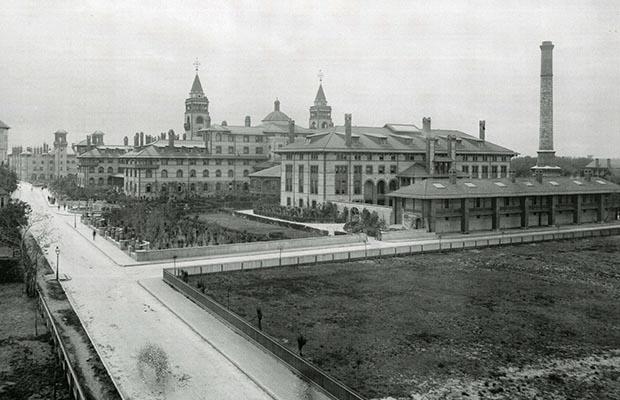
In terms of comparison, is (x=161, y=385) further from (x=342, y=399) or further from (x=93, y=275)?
(x=93, y=275)

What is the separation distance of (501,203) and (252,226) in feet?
85.3

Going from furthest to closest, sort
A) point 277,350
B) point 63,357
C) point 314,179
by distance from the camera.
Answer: point 314,179 < point 63,357 < point 277,350

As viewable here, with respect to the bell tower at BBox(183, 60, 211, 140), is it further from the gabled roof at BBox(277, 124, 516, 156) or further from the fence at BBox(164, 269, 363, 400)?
the fence at BBox(164, 269, 363, 400)

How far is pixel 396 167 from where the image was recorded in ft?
241

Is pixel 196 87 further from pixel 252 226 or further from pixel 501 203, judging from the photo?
pixel 501 203

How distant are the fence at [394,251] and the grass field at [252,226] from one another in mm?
7486

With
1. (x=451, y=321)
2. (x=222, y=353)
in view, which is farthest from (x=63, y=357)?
(x=451, y=321)

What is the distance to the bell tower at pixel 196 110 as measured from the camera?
120 meters

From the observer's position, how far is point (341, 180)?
70.7m

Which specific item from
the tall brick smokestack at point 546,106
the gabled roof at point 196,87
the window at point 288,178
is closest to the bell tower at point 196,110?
the gabled roof at point 196,87

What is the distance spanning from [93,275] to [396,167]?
4577 cm

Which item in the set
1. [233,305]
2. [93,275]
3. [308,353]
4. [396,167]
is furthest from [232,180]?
[308,353]

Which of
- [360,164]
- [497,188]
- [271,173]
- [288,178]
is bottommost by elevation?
[497,188]

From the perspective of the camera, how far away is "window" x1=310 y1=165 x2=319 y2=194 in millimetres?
71375
